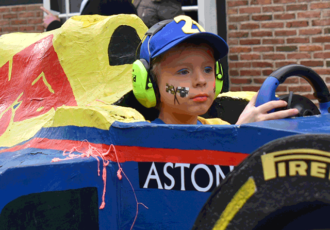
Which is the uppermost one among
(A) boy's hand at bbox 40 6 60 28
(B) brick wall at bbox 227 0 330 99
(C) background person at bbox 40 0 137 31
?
(C) background person at bbox 40 0 137 31

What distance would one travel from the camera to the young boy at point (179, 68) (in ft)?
4.95

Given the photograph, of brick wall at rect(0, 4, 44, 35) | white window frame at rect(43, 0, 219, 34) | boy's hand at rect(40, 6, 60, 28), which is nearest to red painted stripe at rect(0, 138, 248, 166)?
boy's hand at rect(40, 6, 60, 28)

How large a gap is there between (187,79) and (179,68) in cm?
5

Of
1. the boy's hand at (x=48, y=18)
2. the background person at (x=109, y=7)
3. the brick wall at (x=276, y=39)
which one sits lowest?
the brick wall at (x=276, y=39)

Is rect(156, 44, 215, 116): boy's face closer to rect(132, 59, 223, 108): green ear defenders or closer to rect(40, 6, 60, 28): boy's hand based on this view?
rect(132, 59, 223, 108): green ear defenders

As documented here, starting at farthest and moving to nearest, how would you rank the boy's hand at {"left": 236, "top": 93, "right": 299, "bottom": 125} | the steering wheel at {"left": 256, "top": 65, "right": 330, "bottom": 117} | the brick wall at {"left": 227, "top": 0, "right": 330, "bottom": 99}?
1. the brick wall at {"left": 227, "top": 0, "right": 330, "bottom": 99}
2. the steering wheel at {"left": 256, "top": 65, "right": 330, "bottom": 117}
3. the boy's hand at {"left": 236, "top": 93, "right": 299, "bottom": 125}

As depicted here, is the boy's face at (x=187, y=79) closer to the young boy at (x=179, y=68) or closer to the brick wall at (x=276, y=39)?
the young boy at (x=179, y=68)

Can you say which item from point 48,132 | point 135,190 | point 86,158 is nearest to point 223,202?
point 135,190

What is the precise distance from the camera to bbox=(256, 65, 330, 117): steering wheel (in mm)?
1306

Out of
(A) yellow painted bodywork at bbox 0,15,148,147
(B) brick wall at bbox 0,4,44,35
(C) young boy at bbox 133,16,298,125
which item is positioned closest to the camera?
(C) young boy at bbox 133,16,298,125

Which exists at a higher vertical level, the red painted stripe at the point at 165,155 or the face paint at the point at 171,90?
the face paint at the point at 171,90

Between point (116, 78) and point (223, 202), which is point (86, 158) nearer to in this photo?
point (223, 202)

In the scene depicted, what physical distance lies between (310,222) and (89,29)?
1628 mm

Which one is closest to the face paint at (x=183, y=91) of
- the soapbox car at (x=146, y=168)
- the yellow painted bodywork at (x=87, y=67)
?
the soapbox car at (x=146, y=168)
